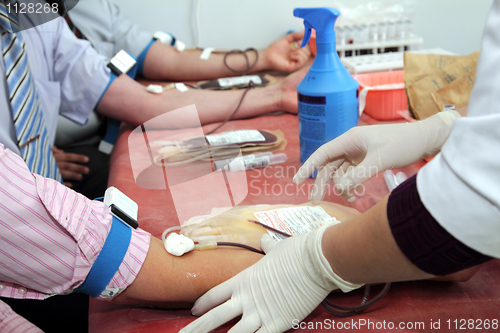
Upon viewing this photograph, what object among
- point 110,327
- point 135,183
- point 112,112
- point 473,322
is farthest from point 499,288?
point 112,112

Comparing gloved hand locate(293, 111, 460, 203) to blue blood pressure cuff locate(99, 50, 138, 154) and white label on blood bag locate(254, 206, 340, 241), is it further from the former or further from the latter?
blue blood pressure cuff locate(99, 50, 138, 154)

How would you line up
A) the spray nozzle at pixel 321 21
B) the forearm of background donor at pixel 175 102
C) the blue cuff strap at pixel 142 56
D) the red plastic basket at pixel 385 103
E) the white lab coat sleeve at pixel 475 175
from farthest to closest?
1. the blue cuff strap at pixel 142 56
2. the forearm of background donor at pixel 175 102
3. the red plastic basket at pixel 385 103
4. the spray nozzle at pixel 321 21
5. the white lab coat sleeve at pixel 475 175

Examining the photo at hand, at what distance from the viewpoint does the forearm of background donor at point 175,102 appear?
1.31 metres

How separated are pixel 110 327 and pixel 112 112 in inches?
36.8

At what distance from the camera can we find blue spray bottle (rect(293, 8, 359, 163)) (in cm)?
81

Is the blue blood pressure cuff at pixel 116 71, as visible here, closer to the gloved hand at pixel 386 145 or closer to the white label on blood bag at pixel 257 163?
the white label on blood bag at pixel 257 163

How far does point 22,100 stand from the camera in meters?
0.93

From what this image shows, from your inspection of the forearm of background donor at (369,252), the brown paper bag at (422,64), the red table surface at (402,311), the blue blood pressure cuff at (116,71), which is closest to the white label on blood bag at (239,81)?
the blue blood pressure cuff at (116,71)

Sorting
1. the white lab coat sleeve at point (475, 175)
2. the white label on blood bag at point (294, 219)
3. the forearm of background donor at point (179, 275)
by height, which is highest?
the white lab coat sleeve at point (475, 175)

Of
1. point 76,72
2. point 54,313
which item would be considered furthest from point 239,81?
point 54,313

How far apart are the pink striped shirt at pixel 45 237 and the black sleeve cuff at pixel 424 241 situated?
0.44 meters

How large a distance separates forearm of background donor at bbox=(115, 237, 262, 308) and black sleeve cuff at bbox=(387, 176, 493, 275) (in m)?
0.32

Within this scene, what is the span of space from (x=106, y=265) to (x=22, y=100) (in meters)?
0.61

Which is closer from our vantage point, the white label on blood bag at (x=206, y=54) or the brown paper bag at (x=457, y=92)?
the brown paper bag at (x=457, y=92)
